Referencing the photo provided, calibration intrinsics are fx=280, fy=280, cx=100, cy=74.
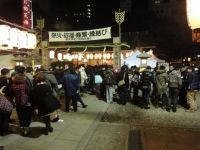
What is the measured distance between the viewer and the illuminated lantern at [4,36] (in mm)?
14278

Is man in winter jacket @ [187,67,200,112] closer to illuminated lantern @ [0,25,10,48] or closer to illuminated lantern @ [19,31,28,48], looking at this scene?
illuminated lantern @ [0,25,10,48]

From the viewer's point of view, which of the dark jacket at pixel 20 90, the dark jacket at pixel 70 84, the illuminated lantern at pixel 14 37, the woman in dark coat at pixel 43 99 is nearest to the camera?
the woman in dark coat at pixel 43 99

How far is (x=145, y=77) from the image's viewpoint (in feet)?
45.4

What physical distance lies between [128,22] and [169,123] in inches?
1697

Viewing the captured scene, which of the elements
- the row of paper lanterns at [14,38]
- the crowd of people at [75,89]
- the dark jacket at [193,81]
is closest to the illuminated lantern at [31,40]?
the row of paper lanterns at [14,38]

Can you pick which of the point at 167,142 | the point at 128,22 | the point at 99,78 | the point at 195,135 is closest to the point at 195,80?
the point at 195,135

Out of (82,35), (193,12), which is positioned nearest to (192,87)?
(193,12)

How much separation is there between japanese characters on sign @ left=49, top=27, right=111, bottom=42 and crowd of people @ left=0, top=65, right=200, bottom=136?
15.5ft

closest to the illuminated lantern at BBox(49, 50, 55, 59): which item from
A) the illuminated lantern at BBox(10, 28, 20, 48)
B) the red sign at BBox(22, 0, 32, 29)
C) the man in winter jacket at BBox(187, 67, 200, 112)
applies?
the red sign at BBox(22, 0, 32, 29)

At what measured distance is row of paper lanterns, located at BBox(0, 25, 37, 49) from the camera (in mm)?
14470

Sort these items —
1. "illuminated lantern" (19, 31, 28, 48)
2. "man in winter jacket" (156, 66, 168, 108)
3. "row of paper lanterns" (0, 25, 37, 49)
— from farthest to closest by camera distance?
"illuminated lantern" (19, 31, 28, 48) → "row of paper lanterns" (0, 25, 37, 49) → "man in winter jacket" (156, 66, 168, 108)

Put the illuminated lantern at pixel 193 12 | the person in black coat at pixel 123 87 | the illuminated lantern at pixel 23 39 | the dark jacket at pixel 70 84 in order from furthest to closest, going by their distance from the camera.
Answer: the illuminated lantern at pixel 23 39 < the person in black coat at pixel 123 87 < the dark jacket at pixel 70 84 < the illuminated lantern at pixel 193 12

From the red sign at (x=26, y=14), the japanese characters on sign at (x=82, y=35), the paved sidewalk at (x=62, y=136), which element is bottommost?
the paved sidewalk at (x=62, y=136)

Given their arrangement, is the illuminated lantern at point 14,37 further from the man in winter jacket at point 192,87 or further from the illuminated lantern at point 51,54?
the illuminated lantern at point 51,54
